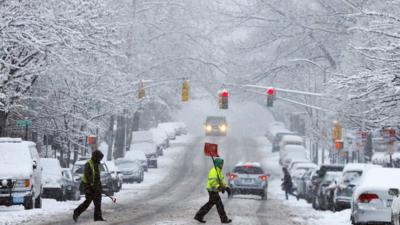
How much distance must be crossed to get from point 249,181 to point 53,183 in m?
10.6

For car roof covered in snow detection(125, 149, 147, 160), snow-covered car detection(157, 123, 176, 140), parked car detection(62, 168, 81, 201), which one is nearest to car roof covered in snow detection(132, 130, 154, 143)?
car roof covered in snow detection(125, 149, 147, 160)

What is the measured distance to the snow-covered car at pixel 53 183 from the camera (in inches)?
1409

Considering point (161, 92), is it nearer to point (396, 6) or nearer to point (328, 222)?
point (396, 6)

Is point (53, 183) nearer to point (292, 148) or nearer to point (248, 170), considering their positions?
point (248, 170)

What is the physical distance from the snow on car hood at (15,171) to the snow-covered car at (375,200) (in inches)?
373

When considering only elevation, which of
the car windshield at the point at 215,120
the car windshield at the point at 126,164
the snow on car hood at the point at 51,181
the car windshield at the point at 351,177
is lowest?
the snow on car hood at the point at 51,181

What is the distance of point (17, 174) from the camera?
27.5m

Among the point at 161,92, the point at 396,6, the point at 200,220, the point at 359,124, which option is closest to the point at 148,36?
the point at 161,92

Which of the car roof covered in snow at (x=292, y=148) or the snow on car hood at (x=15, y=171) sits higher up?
the car roof covered in snow at (x=292, y=148)

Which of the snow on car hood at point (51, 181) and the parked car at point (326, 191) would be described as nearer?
the parked car at point (326, 191)

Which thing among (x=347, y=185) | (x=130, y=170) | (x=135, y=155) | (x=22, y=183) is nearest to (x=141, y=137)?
(x=135, y=155)

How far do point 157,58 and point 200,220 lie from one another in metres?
47.0

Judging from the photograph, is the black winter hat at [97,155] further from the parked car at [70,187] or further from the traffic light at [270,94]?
the traffic light at [270,94]

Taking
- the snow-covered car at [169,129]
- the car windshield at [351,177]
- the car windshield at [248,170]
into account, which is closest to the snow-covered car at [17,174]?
the car windshield at [351,177]
